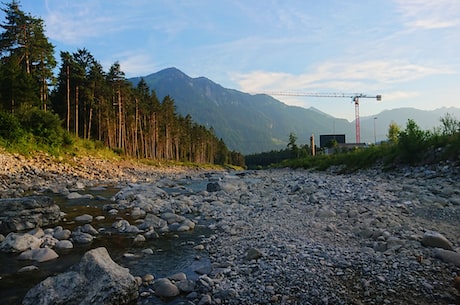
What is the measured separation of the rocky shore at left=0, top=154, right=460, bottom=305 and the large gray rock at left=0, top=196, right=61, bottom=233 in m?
1.29

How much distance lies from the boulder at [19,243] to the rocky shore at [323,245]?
0.90 meters

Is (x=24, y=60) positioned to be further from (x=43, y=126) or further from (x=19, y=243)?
(x=19, y=243)

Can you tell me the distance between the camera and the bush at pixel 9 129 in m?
25.5

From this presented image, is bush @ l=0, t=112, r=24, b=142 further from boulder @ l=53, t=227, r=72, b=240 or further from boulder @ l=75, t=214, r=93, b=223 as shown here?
boulder @ l=53, t=227, r=72, b=240

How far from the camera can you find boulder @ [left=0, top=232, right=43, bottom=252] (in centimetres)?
698

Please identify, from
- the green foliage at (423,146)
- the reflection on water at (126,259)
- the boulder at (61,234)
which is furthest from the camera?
the green foliage at (423,146)

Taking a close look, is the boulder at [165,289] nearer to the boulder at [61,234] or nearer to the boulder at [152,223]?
the boulder at [61,234]

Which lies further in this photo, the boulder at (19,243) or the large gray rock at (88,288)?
the boulder at (19,243)

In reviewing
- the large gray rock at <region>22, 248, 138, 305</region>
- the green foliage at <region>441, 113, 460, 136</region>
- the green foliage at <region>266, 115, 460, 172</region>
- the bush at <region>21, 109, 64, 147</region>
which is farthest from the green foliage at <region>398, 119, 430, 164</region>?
the bush at <region>21, 109, 64, 147</region>

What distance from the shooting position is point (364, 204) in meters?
9.96

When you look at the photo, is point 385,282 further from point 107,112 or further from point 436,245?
point 107,112

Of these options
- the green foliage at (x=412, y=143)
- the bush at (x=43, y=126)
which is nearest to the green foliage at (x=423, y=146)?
the green foliage at (x=412, y=143)

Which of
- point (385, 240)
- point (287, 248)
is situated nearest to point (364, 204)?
point (385, 240)

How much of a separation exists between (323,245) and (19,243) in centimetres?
692
